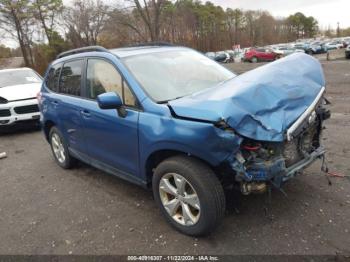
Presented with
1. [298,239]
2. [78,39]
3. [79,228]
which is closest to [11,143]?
[79,228]

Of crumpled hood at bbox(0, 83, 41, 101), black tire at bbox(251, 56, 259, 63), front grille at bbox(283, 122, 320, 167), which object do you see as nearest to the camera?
front grille at bbox(283, 122, 320, 167)

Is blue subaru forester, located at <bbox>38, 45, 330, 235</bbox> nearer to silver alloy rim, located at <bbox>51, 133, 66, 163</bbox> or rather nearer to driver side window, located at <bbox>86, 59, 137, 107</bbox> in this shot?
driver side window, located at <bbox>86, 59, 137, 107</bbox>

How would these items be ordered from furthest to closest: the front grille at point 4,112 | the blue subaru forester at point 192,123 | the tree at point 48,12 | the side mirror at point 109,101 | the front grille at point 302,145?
the tree at point 48,12 → the front grille at point 4,112 → the side mirror at point 109,101 → the front grille at point 302,145 → the blue subaru forester at point 192,123

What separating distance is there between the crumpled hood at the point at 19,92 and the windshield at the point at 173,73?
5.51 meters

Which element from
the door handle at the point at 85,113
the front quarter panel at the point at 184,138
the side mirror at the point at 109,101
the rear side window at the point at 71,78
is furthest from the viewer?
the rear side window at the point at 71,78

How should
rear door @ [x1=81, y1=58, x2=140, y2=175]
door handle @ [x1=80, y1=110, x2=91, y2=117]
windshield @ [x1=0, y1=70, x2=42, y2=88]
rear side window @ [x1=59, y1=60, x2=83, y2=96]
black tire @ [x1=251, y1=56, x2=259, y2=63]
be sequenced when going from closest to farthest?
rear door @ [x1=81, y1=58, x2=140, y2=175]
door handle @ [x1=80, y1=110, x2=91, y2=117]
rear side window @ [x1=59, y1=60, x2=83, y2=96]
windshield @ [x1=0, y1=70, x2=42, y2=88]
black tire @ [x1=251, y1=56, x2=259, y2=63]

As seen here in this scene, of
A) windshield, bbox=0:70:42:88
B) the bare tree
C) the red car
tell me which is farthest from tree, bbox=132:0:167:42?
windshield, bbox=0:70:42:88

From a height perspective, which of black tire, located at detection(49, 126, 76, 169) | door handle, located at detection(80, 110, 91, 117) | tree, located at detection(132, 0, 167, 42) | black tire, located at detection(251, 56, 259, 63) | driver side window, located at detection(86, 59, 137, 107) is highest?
tree, located at detection(132, 0, 167, 42)

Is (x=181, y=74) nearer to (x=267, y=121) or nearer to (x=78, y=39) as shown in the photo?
(x=267, y=121)

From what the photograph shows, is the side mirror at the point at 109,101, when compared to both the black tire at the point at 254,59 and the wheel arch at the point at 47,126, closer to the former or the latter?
the wheel arch at the point at 47,126

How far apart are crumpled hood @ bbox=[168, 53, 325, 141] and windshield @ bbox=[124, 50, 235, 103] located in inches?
11.0

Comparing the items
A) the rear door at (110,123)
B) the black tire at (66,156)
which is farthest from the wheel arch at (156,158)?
the black tire at (66,156)

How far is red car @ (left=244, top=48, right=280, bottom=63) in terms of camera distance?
36062mm

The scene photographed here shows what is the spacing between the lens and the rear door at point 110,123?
362 centimetres
